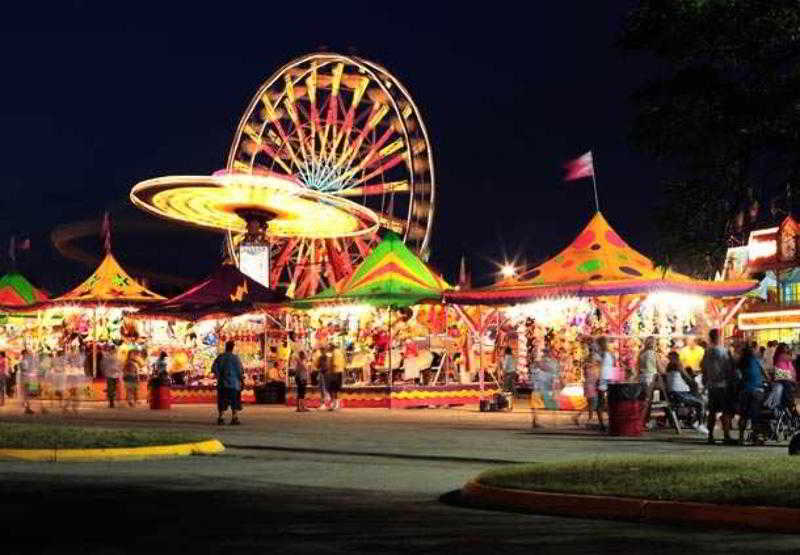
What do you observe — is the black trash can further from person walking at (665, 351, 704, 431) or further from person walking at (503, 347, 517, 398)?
person walking at (665, 351, 704, 431)

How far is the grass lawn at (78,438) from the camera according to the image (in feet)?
53.9

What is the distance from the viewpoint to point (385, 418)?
90.4 ft

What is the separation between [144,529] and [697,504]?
4.21 metres

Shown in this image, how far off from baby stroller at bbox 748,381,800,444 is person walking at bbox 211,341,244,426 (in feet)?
33.4

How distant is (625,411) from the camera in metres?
21.1

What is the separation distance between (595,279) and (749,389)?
32.6 ft

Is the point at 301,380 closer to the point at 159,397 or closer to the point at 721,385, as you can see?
the point at 159,397

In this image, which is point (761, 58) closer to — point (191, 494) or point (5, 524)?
point (191, 494)

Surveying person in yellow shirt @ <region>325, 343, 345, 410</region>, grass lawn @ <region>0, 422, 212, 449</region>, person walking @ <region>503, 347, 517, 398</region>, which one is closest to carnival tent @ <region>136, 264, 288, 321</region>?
person in yellow shirt @ <region>325, 343, 345, 410</region>

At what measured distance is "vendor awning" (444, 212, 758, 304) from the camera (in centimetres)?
2830

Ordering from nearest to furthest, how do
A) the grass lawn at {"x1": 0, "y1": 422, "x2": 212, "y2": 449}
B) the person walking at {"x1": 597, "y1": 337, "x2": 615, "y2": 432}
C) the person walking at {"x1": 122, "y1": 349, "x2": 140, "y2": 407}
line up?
the grass lawn at {"x1": 0, "y1": 422, "x2": 212, "y2": 449}, the person walking at {"x1": 597, "y1": 337, "x2": 615, "y2": 432}, the person walking at {"x1": 122, "y1": 349, "x2": 140, "y2": 407}

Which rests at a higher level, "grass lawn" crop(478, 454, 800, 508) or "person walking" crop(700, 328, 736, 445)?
"person walking" crop(700, 328, 736, 445)

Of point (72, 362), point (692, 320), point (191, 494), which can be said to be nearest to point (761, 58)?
point (191, 494)

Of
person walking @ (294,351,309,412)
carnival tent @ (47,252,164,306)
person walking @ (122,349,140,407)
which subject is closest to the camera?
person walking @ (294,351,309,412)
